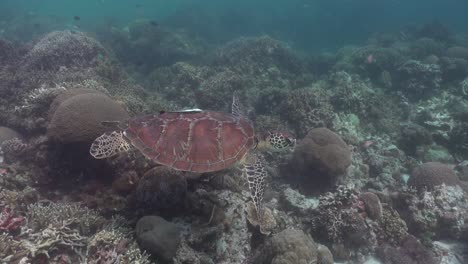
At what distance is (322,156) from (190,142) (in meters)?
4.26

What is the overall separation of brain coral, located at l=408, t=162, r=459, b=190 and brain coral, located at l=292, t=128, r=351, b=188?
7.37ft

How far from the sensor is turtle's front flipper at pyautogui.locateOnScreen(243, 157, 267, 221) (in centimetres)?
504

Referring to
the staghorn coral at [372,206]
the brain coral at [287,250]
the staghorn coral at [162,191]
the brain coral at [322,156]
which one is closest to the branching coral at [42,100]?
the staghorn coral at [162,191]

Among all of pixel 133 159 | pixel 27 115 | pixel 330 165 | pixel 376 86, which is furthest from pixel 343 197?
pixel 376 86

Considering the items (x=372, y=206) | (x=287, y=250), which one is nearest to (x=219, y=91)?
(x=372, y=206)

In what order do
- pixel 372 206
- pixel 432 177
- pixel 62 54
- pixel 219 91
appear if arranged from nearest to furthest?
pixel 372 206 < pixel 432 177 < pixel 219 91 < pixel 62 54

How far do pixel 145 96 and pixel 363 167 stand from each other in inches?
339

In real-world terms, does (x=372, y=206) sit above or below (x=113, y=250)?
below

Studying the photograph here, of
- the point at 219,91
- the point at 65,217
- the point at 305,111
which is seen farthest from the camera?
the point at 219,91

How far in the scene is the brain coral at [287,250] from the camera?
16.1ft

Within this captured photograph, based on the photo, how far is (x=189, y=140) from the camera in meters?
5.14

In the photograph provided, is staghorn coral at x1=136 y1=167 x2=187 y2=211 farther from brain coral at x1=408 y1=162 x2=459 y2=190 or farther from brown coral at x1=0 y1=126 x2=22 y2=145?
brain coral at x1=408 y1=162 x2=459 y2=190

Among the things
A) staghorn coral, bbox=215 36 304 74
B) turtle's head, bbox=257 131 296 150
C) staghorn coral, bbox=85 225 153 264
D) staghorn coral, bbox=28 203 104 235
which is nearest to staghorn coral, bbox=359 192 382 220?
turtle's head, bbox=257 131 296 150

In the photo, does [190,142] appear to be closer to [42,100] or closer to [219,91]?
[42,100]
